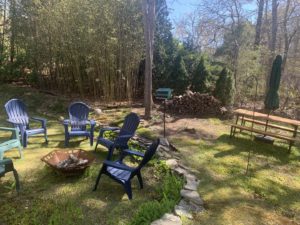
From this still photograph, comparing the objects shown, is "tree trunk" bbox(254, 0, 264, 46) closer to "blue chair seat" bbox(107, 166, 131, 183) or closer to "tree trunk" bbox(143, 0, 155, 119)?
"tree trunk" bbox(143, 0, 155, 119)

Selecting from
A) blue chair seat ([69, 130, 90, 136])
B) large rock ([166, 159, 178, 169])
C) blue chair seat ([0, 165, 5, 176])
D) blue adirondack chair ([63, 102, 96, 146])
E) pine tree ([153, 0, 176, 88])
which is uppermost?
pine tree ([153, 0, 176, 88])

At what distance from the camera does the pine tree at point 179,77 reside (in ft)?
28.1

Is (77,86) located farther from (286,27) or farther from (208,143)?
(286,27)

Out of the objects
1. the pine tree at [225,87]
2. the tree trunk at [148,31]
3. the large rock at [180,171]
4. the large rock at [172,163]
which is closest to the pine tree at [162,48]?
the pine tree at [225,87]

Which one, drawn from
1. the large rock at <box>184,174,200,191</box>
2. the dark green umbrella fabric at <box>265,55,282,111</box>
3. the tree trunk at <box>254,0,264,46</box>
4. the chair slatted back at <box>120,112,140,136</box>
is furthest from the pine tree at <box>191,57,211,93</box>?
the tree trunk at <box>254,0,264,46</box>

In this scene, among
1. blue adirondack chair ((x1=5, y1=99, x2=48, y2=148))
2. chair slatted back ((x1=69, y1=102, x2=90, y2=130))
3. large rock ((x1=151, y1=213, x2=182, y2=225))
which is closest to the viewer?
large rock ((x1=151, y1=213, x2=182, y2=225))

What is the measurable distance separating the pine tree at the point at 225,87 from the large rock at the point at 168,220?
563 centimetres

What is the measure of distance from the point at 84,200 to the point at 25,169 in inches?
47.5

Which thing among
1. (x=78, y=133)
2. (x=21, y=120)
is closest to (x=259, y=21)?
(x=78, y=133)

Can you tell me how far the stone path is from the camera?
8.60ft

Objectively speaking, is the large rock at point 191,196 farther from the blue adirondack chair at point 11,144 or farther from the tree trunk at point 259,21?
the tree trunk at point 259,21

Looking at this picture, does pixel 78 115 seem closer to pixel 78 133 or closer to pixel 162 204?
pixel 78 133

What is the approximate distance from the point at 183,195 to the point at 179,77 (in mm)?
5844

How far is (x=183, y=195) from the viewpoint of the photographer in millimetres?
3113
